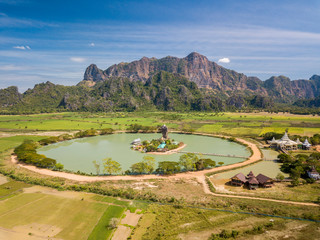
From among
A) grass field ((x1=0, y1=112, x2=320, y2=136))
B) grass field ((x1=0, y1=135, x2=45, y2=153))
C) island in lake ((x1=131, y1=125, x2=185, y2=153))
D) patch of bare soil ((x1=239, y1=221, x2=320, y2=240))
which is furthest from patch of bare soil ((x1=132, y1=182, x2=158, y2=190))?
grass field ((x1=0, y1=112, x2=320, y2=136))

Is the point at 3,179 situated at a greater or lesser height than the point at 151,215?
greater

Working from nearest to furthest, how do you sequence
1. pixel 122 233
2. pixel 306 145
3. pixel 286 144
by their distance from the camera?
pixel 122 233 → pixel 306 145 → pixel 286 144

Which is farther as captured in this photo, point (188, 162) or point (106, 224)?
point (188, 162)

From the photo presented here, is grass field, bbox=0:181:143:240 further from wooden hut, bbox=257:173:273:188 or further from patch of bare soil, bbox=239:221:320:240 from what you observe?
wooden hut, bbox=257:173:273:188

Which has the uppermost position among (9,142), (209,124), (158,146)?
(209,124)

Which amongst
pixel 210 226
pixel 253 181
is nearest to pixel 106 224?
pixel 210 226

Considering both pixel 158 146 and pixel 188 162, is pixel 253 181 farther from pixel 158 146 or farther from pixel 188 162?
pixel 158 146

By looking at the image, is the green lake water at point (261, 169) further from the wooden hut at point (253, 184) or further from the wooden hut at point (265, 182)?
the wooden hut at point (265, 182)
